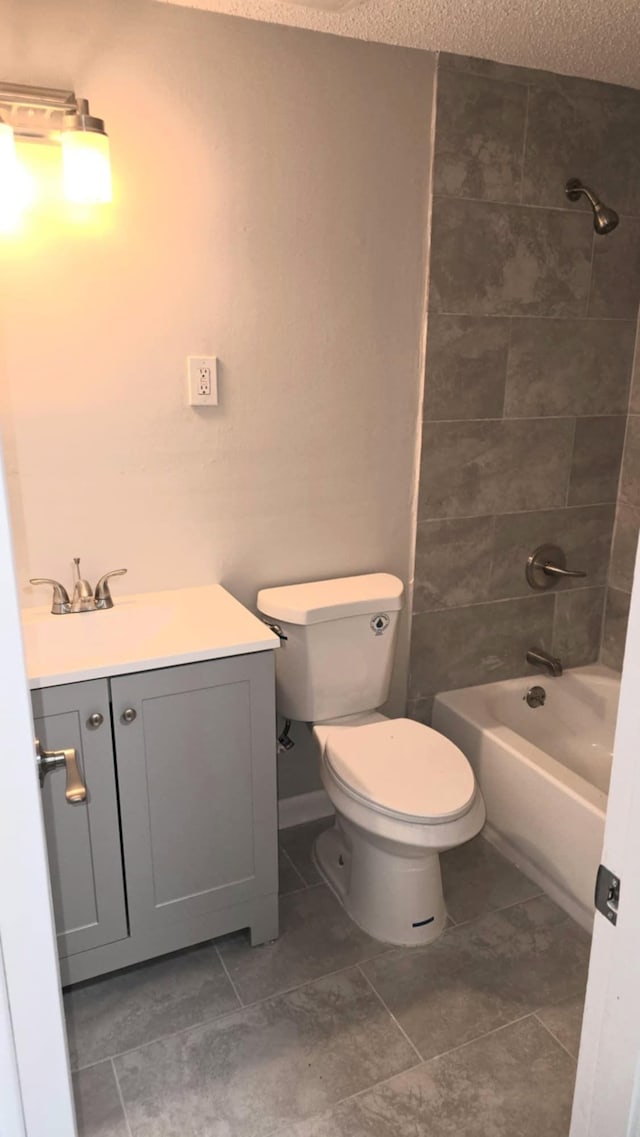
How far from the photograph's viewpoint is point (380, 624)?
221 cm

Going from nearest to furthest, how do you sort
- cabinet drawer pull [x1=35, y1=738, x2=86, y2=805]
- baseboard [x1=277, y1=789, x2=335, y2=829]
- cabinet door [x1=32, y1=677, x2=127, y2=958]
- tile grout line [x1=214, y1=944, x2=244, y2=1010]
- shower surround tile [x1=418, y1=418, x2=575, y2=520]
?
cabinet drawer pull [x1=35, y1=738, x2=86, y2=805]
cabinet door [x1=32, y1=677, x2=127, y2=958]
tile grout line [x1=214, y1=944, x2=244, y2=1010]
shower surround tile [x1=418, y1=418, x2=575, y2=520]
baseboard [x1=277, y1=789, x2=335, y2=829]

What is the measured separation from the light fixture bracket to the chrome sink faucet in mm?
973

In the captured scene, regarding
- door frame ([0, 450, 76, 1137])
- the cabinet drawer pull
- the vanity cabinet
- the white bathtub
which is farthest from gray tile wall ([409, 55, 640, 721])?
door frame ([0, 450, 76, 1137])

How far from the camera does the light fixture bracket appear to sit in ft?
5.41

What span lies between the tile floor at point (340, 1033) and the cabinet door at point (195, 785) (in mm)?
198

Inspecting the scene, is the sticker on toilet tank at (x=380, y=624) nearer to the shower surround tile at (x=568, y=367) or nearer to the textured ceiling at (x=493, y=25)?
the shower surround tile at (x=568, y=367)

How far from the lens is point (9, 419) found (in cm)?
186

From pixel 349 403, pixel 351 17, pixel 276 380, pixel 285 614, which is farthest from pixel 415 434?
pixel 351 17

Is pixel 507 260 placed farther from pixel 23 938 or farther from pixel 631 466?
pixel 23 938

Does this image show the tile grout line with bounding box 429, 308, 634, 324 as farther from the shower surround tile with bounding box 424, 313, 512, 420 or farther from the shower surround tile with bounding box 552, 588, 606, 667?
the shower surround tile with bounding box 552, 588, 606, 667

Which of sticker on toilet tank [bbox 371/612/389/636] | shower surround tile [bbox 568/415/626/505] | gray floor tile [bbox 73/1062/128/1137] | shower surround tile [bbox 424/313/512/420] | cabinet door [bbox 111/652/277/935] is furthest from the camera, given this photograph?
shower surround tile [bbox 568/415/626/505]

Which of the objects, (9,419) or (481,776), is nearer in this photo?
(9,419)

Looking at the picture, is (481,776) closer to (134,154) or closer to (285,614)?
(285,614)

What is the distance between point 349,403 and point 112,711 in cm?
110
